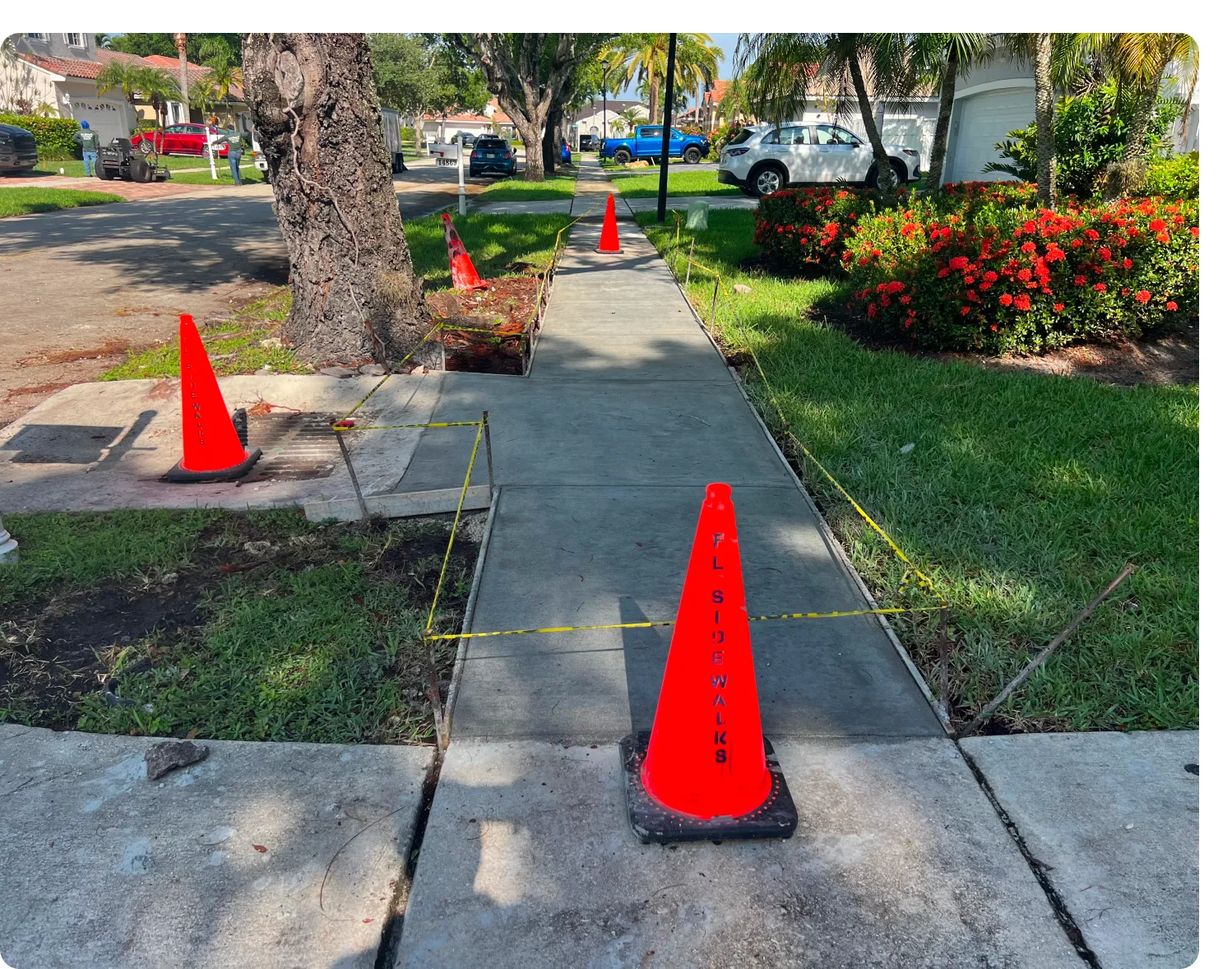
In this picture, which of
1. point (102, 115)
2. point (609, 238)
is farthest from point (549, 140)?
point (102, 115)

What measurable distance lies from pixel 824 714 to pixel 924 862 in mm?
684

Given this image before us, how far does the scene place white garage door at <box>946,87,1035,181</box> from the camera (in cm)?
1817

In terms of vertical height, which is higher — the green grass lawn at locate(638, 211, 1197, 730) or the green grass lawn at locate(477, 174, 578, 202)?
the green grass lawn at locate(477, 174, 578, 202)

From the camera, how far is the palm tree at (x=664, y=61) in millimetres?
51219

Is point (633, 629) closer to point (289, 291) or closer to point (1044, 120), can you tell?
point (1044, 120)

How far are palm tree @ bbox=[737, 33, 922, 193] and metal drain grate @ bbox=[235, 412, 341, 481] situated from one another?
715 centimetres

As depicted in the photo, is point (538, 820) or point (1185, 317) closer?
point (538, 820)

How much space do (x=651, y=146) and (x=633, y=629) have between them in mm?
43839

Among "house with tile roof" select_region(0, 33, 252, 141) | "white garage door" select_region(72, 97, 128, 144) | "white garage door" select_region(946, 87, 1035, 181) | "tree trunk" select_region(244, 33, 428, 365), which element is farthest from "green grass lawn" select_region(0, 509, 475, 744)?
"white garage door" select_region(72, 97, 128, 144)

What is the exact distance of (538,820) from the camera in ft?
8.52

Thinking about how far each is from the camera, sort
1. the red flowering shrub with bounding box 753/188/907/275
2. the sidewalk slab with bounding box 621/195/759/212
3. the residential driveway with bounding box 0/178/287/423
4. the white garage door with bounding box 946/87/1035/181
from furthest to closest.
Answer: the sidewalk slab with bounding box 621/195/759/212
the white garage door with bounding box 946/87/1035/181
the red flowering shrub with bounding box 753/188/907/275
the residential driveway with bounding box 0/178/287/423

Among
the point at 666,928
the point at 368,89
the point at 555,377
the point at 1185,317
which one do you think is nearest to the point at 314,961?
the point at 666,928

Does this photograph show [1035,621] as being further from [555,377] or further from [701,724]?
[555,377]

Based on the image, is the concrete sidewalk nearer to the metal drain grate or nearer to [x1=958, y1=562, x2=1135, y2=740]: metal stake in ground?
[x1=958, y1=562, x2=1135, y2=740]: metal stake in ground
